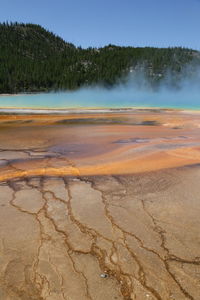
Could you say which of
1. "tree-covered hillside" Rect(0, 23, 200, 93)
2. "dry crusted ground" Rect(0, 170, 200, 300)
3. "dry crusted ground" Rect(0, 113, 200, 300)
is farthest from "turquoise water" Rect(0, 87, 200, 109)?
"dry crusted ground" Rect(0, 170, 200, 300)

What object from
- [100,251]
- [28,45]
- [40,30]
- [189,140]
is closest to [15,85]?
[28,45]

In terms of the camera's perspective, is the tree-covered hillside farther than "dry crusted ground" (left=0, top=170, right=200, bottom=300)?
Yes

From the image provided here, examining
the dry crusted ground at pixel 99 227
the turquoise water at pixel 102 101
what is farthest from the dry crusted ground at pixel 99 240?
the turquoise water at pixel 102 101

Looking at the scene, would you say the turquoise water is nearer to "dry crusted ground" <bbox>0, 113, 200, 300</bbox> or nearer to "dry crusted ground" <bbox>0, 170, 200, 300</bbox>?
"dry crusted ground" <bbox>0, 113, 200, 300</bbox>

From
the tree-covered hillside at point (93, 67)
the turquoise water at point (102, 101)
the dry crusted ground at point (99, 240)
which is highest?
the tree-covered hillside at point (93, 67)

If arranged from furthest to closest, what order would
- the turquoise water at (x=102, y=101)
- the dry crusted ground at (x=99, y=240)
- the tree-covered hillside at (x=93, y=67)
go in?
the tree-covered hillside at (x=93, y=67)
the turquoise water at (x=102, y=101)
the dry crusted ground at (x=99, y=240)

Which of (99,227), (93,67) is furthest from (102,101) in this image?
(93,67)

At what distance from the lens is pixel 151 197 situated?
15.1 feet

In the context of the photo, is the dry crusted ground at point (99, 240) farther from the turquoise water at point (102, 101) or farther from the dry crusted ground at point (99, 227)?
the turquoise water at point (102, 101)

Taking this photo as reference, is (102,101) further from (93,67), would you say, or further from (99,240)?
(93,67)

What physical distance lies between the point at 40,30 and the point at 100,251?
144 meters

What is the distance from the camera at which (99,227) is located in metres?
3.72

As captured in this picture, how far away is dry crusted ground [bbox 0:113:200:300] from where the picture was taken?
2.70m

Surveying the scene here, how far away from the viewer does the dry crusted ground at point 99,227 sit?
270 centimetres
